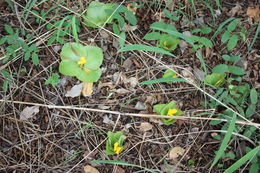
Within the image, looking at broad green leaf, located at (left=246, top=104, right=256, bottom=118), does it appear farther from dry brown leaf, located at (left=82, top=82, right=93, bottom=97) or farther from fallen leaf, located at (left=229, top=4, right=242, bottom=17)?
dry brown leaf, located at (left=82, top=82, right=93, bottom=97)

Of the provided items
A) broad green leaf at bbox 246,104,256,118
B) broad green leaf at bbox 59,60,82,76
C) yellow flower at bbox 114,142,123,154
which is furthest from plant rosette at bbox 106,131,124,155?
broad green leaf at bbox 246,104,256,118

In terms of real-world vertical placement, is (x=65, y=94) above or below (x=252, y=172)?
above

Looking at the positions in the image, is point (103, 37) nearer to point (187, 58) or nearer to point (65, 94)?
point (65, 94)

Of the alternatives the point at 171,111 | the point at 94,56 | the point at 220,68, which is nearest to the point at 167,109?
the point at 171,111

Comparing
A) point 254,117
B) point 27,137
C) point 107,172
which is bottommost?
point 107,172

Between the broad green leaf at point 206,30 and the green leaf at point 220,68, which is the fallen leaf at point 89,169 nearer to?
the green leaf at point 220,68

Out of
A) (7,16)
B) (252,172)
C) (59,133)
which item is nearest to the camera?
(252,172)

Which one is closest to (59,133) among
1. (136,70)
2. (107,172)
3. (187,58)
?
(107,172)

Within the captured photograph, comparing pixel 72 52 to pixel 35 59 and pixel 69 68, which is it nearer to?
pixel 69 68
